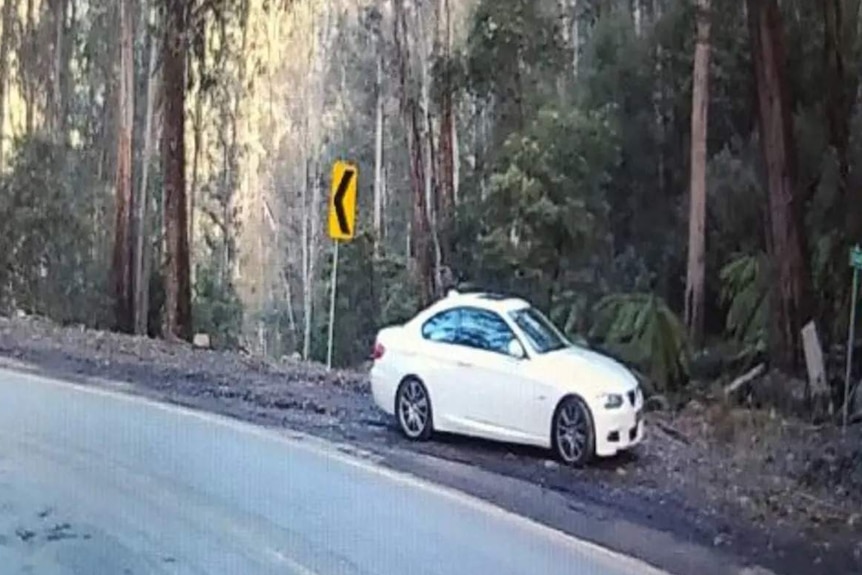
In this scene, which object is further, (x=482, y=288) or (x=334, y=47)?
(x=334, y=47)

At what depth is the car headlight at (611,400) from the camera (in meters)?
12.8

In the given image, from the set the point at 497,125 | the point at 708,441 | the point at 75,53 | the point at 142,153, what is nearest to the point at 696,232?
the point at 497,125

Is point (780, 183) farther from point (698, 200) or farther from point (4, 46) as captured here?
point (4, 46)

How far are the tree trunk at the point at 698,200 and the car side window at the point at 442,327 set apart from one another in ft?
39.8

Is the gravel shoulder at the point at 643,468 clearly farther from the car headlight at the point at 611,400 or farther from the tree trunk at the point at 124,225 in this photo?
the tree trunk at the point at 124,225

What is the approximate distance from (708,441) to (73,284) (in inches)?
910

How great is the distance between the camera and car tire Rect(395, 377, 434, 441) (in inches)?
549

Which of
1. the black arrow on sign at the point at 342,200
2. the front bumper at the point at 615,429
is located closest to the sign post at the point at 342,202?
the black arrow on sign at the point at 342,200

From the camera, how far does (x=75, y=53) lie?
4012 centimetres

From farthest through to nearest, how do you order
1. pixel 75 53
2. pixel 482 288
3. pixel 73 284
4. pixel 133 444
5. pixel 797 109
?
1. pixel 75 53
2. pixel 73 284
3. pixel 482 288
4. pixel 797 109
5. pixel 133 444

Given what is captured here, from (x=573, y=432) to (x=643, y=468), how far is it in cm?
84

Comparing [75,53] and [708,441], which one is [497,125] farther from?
[708,441]

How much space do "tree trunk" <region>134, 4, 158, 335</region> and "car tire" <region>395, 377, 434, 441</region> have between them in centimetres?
1544

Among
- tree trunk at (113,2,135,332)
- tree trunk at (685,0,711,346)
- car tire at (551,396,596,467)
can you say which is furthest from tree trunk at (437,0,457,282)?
car tire at (551,396,596,467)
